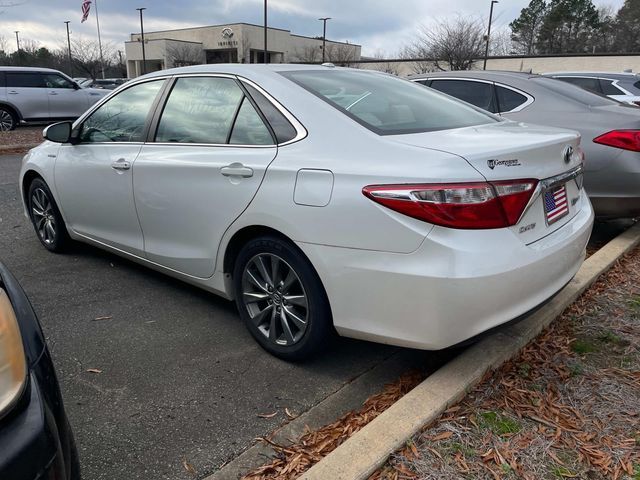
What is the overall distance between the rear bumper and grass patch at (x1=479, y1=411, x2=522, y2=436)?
1.18 feet

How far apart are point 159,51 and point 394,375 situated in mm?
62366

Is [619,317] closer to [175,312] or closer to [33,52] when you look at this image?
[175,312]

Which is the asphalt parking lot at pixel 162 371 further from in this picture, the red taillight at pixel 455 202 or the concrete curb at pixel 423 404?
the red taillight at pixel 455 202

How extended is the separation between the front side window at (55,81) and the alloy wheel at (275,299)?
14944 mm

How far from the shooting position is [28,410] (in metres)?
1.46

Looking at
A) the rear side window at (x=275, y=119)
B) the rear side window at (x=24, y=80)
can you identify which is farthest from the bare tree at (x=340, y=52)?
the rear side window at (x=275, y=119)

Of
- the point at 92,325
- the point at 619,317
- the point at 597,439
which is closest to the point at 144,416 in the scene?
the point at 92,325

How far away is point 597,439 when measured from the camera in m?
2.32

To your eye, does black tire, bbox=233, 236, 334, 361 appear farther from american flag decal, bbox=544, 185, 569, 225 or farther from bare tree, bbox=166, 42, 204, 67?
bare tree, bbox=166, 42, 204, 67

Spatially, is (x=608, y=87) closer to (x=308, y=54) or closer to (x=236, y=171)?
(x=236, y=171)

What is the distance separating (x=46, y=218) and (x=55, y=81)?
1260 cm

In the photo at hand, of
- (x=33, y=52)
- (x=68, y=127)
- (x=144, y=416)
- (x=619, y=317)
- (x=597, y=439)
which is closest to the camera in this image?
(x=597, y=439)

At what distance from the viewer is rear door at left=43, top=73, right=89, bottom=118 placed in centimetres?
1543

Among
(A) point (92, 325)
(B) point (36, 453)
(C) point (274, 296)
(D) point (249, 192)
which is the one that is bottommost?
(A) point (92, 325)
